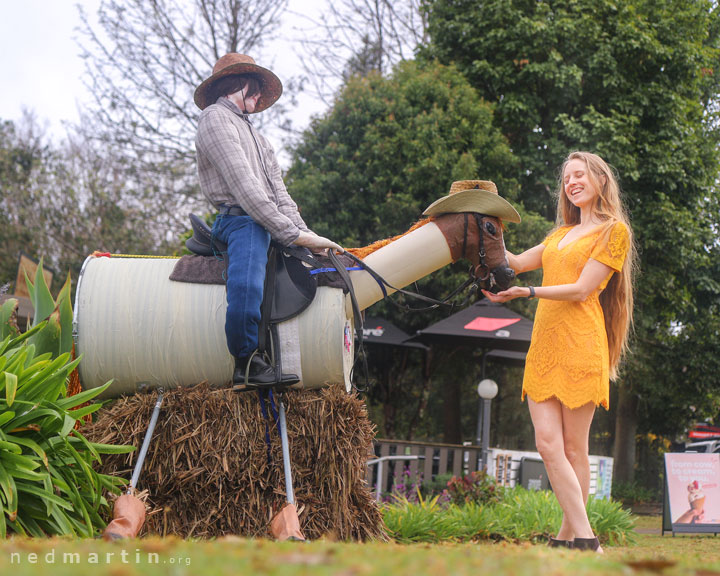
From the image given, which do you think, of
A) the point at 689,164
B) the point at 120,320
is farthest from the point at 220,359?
the point at 689,164

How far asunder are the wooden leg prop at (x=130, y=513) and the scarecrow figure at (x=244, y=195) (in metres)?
0.57

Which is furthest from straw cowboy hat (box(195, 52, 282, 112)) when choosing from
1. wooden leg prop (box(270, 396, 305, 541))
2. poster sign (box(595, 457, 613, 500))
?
poster sign (box(595, 457, 613, 500))

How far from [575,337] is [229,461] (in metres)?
1.84

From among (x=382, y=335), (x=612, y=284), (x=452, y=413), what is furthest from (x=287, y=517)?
(x=452, y=413)

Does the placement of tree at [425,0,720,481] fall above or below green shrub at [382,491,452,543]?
above

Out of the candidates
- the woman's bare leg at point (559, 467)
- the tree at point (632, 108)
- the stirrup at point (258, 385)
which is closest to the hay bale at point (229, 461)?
the stirrup at point (258, 385)

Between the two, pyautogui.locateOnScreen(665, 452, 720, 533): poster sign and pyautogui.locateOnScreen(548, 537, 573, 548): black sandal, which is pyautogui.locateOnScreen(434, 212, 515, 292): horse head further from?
pyautogui.locateOnScreen(665, 452, 720, 533): poster sign

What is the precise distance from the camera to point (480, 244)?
392cm

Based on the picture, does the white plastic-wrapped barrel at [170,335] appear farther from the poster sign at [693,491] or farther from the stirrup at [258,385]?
the poster sign at [693,491]

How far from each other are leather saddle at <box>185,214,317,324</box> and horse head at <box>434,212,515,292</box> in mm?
799

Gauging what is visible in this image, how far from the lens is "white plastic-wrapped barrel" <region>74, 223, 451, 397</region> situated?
11.8 feet

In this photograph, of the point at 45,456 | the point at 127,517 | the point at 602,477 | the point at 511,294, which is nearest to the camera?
the point at 45,456

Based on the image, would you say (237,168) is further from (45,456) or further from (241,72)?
(45,456)

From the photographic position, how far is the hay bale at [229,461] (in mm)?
3480
